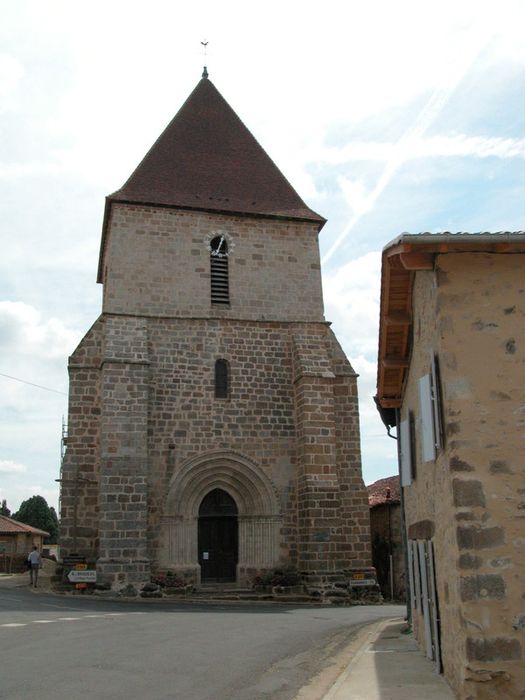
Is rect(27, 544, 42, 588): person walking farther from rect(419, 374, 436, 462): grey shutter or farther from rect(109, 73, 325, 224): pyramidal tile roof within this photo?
rect(419, 374, 436, 462): grey shutter

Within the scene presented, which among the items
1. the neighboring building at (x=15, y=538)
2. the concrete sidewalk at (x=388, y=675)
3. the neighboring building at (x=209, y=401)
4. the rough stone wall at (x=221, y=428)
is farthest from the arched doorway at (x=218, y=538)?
the neighboring building at (x=15, y=538)

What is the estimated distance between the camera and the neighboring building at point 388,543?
2181cm

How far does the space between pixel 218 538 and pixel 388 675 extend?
40.1 feet

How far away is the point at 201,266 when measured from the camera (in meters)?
20.8

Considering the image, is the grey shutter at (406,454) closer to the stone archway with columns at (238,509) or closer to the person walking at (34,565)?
the stone archway with columns at (238,509)

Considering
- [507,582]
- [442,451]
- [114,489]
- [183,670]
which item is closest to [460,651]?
[507,582]

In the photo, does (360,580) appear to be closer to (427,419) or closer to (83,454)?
(83,454)

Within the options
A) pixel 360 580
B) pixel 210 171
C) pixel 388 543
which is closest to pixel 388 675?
pixel 360 580

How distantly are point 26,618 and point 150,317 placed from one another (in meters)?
9.66

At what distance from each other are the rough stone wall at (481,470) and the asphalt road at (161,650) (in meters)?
1.80

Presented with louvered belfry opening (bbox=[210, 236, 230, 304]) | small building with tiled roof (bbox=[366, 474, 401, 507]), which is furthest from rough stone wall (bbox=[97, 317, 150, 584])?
small building with tiled roof (bbox=[366, 474, 401, 507])

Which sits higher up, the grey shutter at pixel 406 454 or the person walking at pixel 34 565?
the grey shutter at pixel 406 454

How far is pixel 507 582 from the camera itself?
5.80 meters

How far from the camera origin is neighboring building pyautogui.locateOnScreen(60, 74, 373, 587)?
59.6 feet
